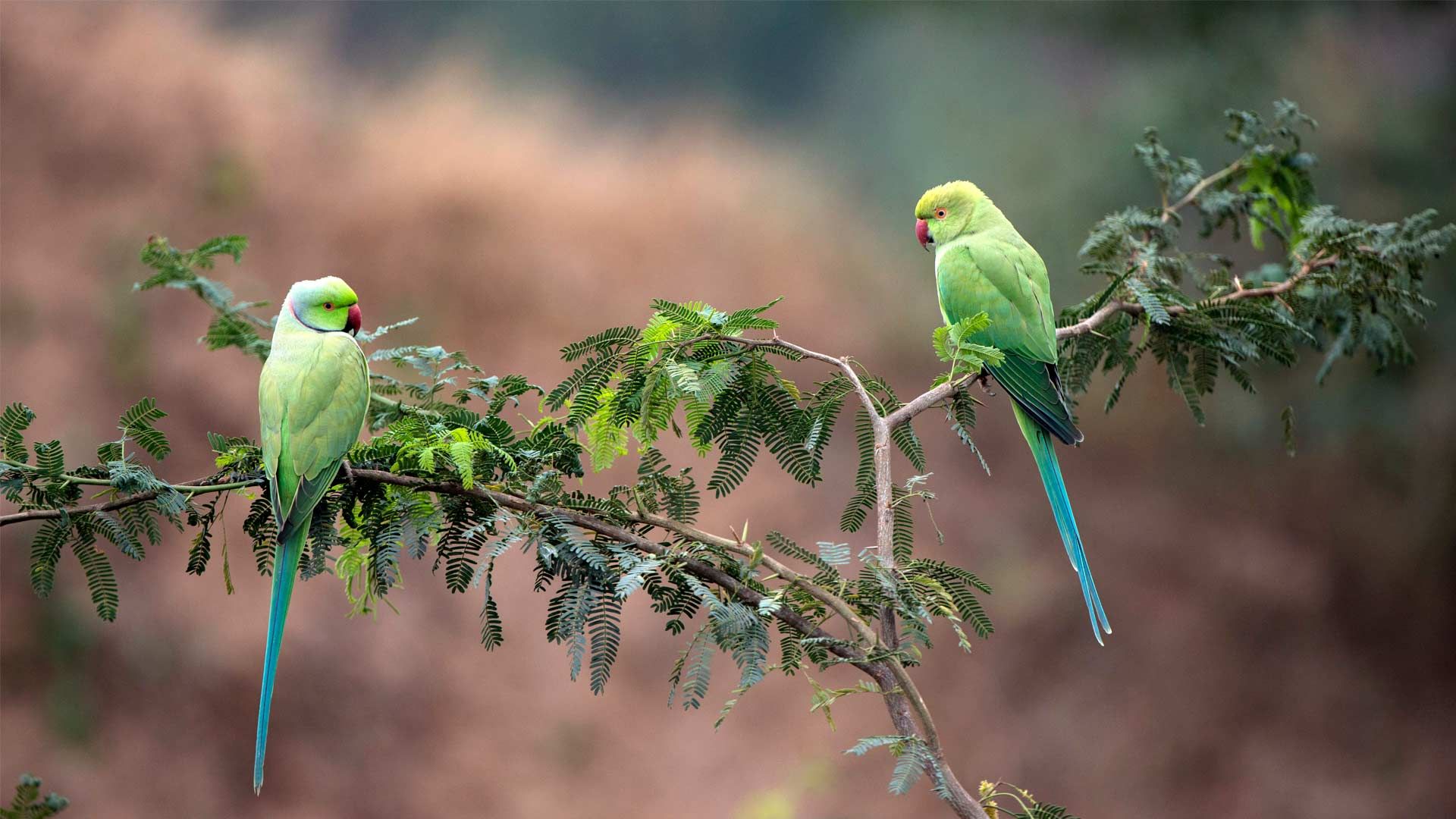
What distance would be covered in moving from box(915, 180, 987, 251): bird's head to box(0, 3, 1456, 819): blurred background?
13.5 feet

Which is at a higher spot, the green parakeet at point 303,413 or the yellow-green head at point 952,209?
the yellow-green head at point 952,209

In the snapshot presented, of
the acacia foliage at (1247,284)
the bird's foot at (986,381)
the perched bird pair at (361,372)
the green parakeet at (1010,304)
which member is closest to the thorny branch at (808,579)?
the perched bird pair at (361,372)

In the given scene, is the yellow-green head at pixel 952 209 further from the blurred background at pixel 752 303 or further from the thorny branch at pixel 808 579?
the blurred background at pixel 752 303

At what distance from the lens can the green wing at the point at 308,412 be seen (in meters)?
2.12

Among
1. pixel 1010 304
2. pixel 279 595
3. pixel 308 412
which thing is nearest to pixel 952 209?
pixel 1010 304

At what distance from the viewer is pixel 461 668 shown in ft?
22.0

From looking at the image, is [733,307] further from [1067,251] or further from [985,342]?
A: [985,342]

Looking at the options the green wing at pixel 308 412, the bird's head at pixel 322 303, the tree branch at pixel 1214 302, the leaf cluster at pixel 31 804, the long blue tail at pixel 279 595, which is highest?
the tree branch at pixel 1214 302

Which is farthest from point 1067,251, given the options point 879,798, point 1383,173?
point 879,798

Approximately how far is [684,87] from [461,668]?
4.29 m

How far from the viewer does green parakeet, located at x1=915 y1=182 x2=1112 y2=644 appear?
2.70 metres

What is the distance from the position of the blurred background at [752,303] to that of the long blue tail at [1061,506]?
437 cm

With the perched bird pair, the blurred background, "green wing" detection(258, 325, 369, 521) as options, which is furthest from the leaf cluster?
the blurred background

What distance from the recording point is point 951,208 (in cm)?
328
